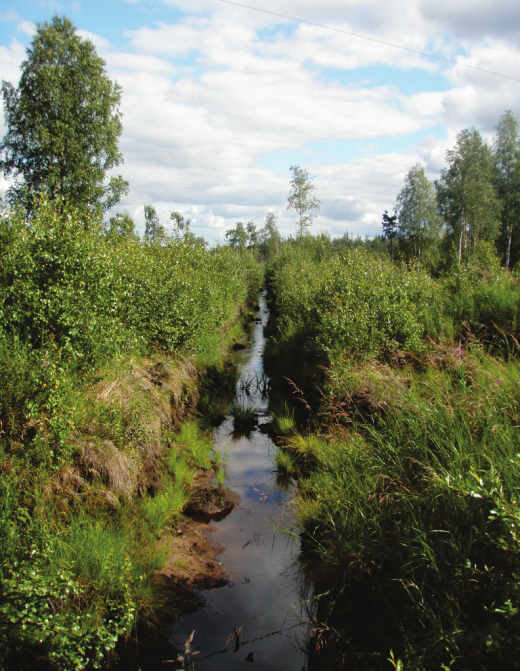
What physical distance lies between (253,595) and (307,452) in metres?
4.05

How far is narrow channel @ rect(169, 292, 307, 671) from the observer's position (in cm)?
523

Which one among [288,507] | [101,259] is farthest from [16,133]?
[288,507]

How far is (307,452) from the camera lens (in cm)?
1009

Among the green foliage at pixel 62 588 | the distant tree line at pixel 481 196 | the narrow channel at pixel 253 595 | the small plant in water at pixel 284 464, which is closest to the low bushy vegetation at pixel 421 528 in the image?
the small plant in water at pixel 284 464

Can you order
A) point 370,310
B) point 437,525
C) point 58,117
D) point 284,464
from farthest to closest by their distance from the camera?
point 58,117 → point 370,310 → point 284,464 → point 437,525

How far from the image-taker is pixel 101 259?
8922 millimetres

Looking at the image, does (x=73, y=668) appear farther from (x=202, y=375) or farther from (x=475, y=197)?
(x=475, y=197)

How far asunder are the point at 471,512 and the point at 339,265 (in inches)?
524

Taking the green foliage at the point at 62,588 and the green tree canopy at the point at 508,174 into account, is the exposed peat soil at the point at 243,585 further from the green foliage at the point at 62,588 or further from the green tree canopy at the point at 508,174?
the green tree canopy at the point at 508,174

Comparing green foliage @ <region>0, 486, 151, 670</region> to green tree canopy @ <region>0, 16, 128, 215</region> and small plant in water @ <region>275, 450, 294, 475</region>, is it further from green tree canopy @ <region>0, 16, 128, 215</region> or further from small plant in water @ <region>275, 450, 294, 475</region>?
green tree canopy @ <region>0, 16, 128, 215</region>

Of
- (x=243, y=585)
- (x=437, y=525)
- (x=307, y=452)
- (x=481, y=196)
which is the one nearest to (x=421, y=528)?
(x=437, y=525)

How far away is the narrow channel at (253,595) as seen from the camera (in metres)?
5.23

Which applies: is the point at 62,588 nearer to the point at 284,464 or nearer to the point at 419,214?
the point at 284,464

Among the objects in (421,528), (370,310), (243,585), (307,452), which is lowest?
(243,585)
